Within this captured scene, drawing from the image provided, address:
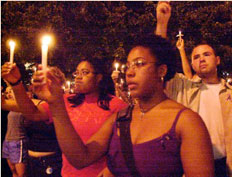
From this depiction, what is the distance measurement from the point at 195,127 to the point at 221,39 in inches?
594

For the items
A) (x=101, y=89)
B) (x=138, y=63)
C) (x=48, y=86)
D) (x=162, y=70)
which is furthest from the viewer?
(x=101, y=89)

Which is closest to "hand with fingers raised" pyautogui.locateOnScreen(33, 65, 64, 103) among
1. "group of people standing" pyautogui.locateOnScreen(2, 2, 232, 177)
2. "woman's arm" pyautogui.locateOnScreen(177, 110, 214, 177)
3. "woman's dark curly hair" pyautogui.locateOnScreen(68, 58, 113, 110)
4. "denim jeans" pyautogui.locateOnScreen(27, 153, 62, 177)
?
"group of people standing" pyautogui.locateOnScreen(2, 2, 232, 177)

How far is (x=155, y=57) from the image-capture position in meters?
1.99

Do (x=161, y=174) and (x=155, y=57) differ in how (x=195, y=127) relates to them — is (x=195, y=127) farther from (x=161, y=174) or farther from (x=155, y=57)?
(x=155, y=57)

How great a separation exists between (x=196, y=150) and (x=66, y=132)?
0.67m

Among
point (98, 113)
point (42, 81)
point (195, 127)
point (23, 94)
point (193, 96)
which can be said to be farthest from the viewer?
point (193, 96)

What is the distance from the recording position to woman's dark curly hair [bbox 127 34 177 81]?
2016 millimetres

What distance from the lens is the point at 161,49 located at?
2.05 m

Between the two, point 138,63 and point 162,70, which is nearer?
point 138,63

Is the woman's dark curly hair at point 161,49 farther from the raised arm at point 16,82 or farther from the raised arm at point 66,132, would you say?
the raised arm at point 16,82

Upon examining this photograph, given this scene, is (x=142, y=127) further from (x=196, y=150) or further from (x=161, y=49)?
(x=161, y=49)

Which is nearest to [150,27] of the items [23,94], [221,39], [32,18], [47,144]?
[221,39]

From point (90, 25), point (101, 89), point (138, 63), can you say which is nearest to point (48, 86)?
point (138, 63)

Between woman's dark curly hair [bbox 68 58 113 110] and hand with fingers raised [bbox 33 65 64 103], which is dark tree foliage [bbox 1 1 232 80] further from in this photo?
hand with fingers raised [bbox 33 65 64 103]
